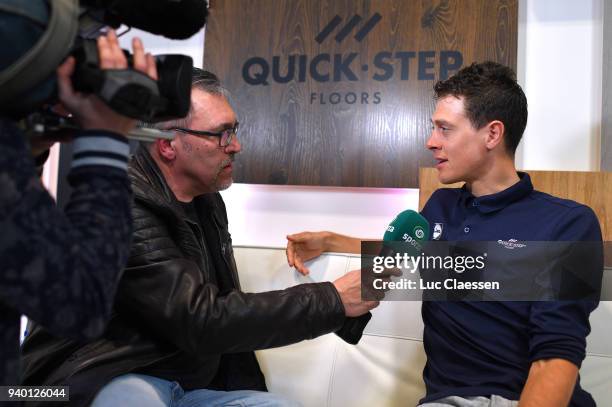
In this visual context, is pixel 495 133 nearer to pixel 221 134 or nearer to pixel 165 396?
pixel 221 134

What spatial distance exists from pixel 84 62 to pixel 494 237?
1.16 m

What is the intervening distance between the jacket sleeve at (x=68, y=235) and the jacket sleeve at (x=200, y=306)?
0.61 metres

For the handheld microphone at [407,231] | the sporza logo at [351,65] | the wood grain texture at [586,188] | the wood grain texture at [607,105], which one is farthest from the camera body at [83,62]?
the wood grain texture at [607,105]

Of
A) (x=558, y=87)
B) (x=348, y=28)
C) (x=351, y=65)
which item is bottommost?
(x=558, y=87)

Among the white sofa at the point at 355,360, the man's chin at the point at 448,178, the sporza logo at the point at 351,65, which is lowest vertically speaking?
the white sofa at the point at 355,360

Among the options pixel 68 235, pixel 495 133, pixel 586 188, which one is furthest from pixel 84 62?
pixel 586 188

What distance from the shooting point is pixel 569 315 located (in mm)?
1397

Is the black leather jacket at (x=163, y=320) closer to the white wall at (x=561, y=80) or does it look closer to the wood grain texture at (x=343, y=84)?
the wood grain texture at (x=343, y=84)

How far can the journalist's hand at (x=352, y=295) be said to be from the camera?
58.6 inches

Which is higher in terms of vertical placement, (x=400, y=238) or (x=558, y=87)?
(x=558, y=87)

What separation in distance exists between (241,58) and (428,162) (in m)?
1.08

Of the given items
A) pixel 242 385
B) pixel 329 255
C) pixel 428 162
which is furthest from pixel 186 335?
pixel 428 162

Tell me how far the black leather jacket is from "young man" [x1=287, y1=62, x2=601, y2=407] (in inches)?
12.6

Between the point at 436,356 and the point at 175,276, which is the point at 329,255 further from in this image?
the point at 175,276
